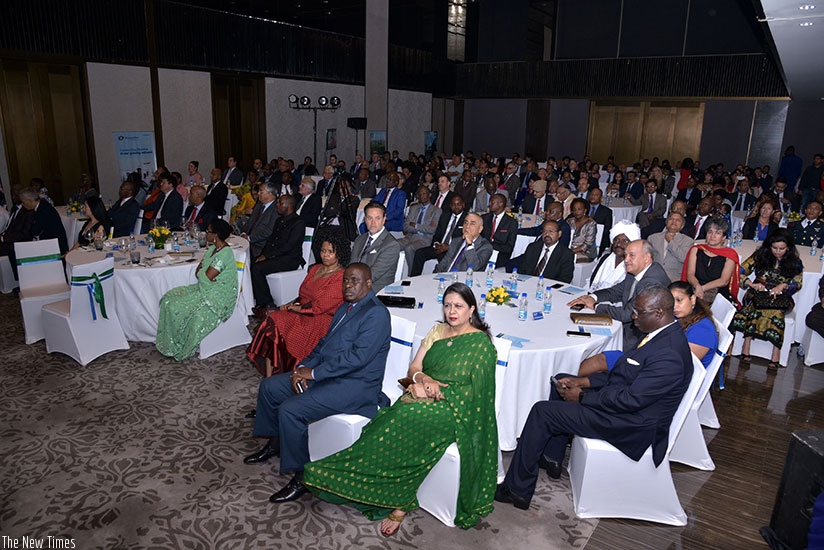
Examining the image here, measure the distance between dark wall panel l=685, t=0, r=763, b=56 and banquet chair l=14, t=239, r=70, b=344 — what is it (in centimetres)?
1699

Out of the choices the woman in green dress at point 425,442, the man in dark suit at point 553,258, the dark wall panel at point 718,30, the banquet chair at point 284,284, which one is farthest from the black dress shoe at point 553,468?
the dark wall panel at point 718,30

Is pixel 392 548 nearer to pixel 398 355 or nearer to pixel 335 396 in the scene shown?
pixel 335 396

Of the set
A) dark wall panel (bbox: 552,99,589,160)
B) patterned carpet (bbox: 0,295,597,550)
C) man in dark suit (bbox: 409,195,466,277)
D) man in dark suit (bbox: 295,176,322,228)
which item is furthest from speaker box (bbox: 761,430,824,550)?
dark wall panel (bbox: 552,99,589,160)

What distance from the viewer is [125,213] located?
784cm

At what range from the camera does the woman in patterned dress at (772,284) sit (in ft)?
18.1

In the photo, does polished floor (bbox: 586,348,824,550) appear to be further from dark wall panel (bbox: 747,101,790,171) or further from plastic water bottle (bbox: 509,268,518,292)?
dark wall panel (bbox: 747,101,790,171)

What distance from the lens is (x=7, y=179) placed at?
11109 millimetres

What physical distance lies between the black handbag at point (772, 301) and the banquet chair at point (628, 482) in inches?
103

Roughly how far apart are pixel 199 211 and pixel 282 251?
2.12 m

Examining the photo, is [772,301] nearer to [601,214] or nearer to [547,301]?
[547,301]

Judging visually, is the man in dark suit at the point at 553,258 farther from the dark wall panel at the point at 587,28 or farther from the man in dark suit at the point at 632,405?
the dark wall panel at the point at 587,28

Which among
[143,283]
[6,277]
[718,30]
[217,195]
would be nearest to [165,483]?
[143,283]

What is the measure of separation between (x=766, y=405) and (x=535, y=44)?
17.3 m

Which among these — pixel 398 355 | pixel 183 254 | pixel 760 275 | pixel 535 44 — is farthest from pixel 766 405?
pixel 535 44
